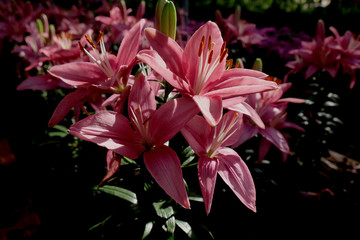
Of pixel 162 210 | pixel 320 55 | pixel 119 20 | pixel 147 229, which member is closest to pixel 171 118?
pixel 162 210

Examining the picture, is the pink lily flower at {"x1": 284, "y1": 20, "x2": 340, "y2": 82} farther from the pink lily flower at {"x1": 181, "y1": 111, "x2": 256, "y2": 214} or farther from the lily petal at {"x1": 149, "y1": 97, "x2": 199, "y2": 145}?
the lily petal at {"x1": 149, "y1": 97, "x2": 199, "y2": 145}

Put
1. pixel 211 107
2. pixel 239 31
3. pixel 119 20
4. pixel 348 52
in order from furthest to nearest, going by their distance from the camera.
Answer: pixel 239 31
pixel 119 20
pixel 348 52
pixel 211 107

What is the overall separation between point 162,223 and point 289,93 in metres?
1.77

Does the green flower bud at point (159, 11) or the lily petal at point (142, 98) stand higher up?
the green flower bud at point (159, 11)

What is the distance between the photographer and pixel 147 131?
74 centimetres

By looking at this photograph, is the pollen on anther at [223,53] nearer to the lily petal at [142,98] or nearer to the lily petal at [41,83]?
the lily petal at [142,98]

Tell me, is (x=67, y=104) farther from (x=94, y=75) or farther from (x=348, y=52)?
Answer: (x=348, y=52)

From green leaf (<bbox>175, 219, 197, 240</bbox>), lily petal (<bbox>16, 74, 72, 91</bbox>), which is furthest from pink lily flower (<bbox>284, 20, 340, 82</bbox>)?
lily petal (<bbox>16, 74, 72, 91</bbox>)

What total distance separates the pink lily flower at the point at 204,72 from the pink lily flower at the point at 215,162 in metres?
0.10

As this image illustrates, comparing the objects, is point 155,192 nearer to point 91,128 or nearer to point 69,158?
point 91,128

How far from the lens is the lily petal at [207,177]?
0.70m

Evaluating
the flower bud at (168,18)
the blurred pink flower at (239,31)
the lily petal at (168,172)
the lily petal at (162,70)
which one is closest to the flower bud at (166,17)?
the flower bud at (168,18)

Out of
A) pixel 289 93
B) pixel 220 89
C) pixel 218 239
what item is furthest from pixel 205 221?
pixel 289 93

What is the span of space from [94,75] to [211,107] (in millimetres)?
401
